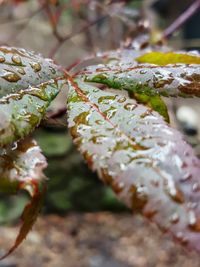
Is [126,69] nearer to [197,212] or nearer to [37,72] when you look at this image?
[37,72]

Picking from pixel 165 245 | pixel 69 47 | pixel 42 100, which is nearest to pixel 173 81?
pixel 42 100

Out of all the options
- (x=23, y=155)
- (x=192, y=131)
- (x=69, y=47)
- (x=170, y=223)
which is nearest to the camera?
(x=170, y=223)

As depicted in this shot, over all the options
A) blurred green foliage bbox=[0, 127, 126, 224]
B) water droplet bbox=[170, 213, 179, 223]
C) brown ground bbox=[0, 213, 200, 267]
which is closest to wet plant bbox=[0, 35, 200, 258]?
water droplet bbox=[170, 213, 179, 223]

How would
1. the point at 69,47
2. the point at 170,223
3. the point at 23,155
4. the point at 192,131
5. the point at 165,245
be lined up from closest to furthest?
the point at 170,223
the point at 23,155
the point at 192,131
the point at 165,245
the point at 69,47

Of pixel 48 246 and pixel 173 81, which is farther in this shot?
pixel 48 246

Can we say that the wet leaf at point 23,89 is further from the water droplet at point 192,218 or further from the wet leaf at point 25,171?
the water droplet at point 192,218

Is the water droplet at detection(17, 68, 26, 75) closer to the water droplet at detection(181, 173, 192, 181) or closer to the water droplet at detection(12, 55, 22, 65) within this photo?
the water droplet at detection(12, 55, 22, 65)

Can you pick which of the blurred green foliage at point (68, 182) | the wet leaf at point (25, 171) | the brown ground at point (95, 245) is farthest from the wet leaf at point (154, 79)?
the blurred green foliage at point (68, 182)
